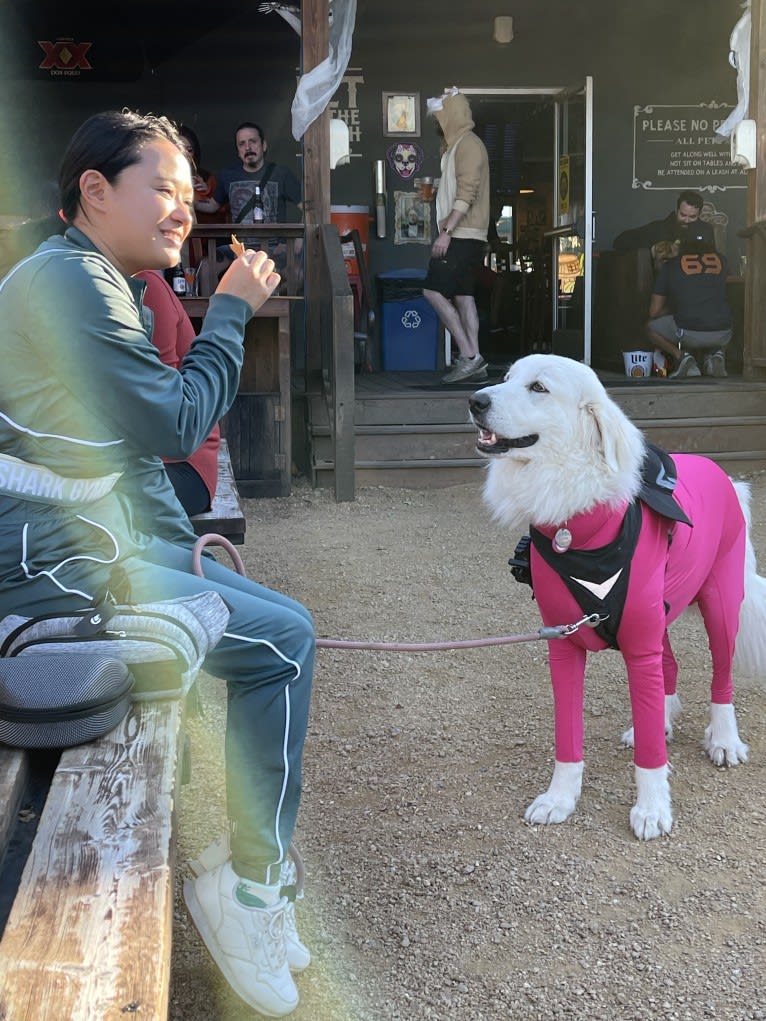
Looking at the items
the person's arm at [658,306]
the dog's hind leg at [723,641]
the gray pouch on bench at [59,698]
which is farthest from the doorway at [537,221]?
the gray pouch on bench at [59,698]

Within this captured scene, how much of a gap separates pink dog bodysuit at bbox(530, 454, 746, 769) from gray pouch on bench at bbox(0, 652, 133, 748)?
1.43 metres

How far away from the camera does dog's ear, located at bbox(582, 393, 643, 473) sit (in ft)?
9.00

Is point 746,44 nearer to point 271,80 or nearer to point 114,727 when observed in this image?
point 271,80

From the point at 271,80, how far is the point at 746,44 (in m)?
4.74

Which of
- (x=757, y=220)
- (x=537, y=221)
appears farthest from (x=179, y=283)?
(x=537, y=221)

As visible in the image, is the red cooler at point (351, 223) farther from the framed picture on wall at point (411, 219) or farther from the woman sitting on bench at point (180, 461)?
the woman sitting on bench at point (180, 461)

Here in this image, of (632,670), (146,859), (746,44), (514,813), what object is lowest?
(514,813)

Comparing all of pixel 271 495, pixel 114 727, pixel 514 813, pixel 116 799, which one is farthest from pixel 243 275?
pixel 271 495

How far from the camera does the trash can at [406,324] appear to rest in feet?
35.3

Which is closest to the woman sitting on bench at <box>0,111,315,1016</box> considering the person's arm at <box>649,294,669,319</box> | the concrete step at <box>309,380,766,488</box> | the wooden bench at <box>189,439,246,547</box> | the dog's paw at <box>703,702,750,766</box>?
the wooden bench at <box>189,439,246,547</box>

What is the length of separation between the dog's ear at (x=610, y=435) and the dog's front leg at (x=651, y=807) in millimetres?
860

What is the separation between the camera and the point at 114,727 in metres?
1.79

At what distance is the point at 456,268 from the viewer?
27.6 feet

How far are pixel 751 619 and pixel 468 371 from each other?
5632 mm
